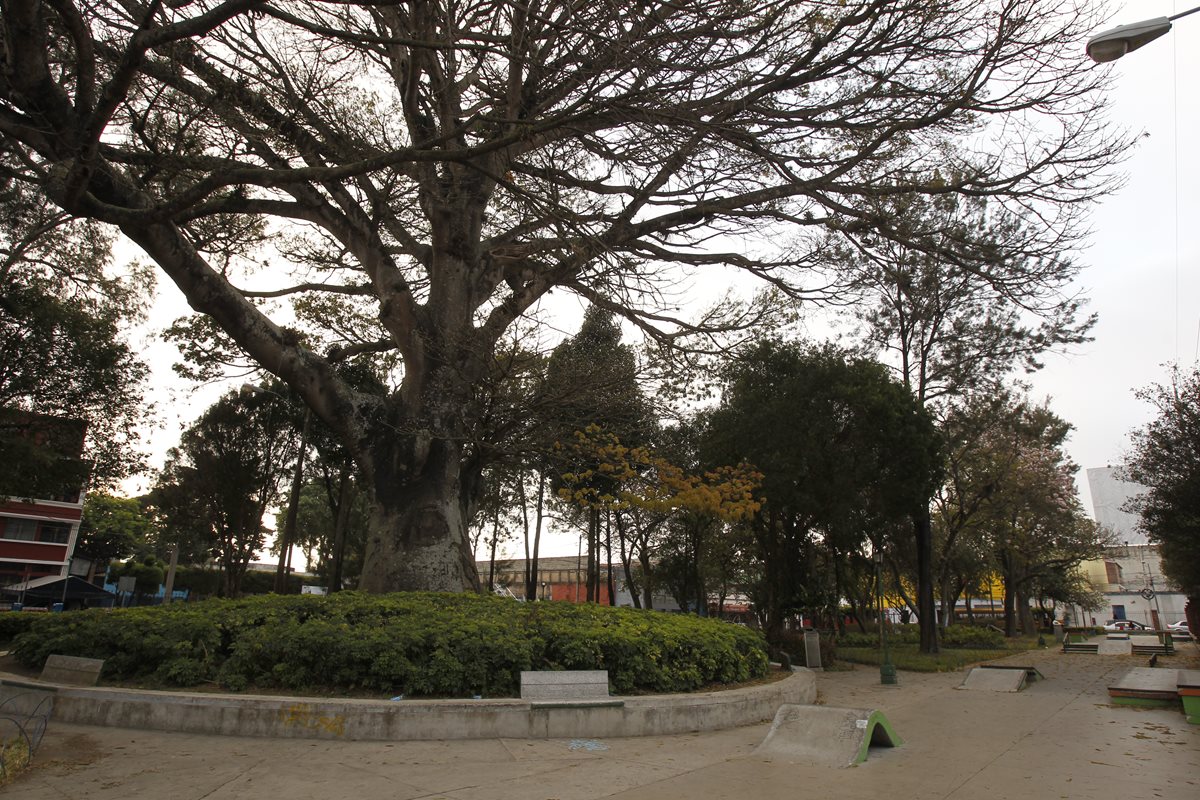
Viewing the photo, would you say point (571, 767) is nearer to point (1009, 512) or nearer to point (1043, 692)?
point (1043, 692)

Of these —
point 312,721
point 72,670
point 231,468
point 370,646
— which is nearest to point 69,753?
point 312,721

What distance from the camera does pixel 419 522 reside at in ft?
37.5

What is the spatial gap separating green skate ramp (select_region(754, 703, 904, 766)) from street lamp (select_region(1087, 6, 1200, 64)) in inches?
239

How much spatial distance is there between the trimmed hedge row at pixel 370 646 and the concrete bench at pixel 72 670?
0.24 meters

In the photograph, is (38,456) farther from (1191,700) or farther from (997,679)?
(1191,700)

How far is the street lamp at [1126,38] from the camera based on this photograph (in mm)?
5504

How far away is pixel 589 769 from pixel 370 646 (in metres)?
2.66

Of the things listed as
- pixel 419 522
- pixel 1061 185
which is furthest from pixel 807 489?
pixel 419 522

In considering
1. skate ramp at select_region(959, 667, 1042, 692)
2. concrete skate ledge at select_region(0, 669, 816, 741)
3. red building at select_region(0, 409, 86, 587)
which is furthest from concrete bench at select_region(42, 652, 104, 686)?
skate ramp at select_region(959, 667, 1042, 692)

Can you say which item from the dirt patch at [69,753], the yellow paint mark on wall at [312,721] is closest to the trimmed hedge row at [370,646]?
the yellow paint mark on wall at [312,721]

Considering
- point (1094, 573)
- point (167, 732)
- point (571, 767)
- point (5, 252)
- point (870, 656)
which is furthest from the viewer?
point (1094, 573)

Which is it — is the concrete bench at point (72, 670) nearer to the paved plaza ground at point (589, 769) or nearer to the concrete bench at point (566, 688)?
the paved plaza ground at point (589, 769)

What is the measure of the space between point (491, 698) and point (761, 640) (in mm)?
5339

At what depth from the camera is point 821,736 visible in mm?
6527
